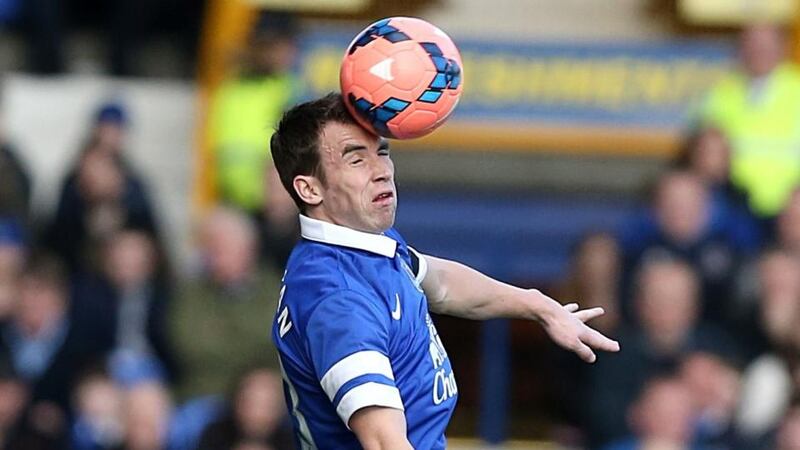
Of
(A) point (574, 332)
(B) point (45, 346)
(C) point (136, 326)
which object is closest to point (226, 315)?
(C) point (136, 326)

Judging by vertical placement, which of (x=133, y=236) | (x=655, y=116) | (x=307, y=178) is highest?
(x=307, y=178)

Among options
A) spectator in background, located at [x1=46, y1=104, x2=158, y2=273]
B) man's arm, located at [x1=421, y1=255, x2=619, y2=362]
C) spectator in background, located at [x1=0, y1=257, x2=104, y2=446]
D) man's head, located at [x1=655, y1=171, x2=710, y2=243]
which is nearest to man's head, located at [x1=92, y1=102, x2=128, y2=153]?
spectator in background, located at [x1=46, y1=104, x2=158, y2=273]

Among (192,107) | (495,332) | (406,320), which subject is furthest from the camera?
(192,107)

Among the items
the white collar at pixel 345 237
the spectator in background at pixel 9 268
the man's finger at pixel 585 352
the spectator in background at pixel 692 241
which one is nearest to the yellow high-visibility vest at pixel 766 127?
the spectator in background at pixel 692 241

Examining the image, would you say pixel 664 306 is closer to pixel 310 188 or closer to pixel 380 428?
pixel 310 188

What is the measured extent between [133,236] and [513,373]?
2.33 metres

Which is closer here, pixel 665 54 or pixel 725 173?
pixel 725 173

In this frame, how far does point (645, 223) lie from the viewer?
9.01 metres

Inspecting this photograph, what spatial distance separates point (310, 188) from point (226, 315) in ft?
13.8

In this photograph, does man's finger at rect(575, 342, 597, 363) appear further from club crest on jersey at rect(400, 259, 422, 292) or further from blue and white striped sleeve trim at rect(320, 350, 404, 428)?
blue and white striped sleeve trim at rect(320, 350, 404, 428)

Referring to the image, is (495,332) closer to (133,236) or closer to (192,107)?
(133,236)

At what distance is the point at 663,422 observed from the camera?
843cm

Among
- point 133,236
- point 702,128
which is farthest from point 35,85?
point 702,128

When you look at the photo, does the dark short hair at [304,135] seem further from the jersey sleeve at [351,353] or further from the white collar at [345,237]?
the jersey sleeve at [351,353]
